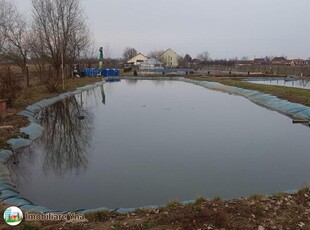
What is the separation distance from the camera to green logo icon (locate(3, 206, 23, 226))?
3666 mm

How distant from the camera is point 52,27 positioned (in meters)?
26.4

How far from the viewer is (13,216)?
3.81 metres

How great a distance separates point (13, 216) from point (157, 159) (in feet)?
11.4

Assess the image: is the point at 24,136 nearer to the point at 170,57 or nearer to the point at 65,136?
the point at 65,136

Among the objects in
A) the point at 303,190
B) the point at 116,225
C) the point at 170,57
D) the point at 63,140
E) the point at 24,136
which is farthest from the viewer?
the point at 170,57

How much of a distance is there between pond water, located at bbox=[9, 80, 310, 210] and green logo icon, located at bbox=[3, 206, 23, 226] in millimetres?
702

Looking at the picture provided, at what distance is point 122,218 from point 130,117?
26.5ft

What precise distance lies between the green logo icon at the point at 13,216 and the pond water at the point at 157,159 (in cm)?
70

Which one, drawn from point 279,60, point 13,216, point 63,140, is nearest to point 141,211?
point 13,216

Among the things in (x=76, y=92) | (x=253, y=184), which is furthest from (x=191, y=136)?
→ (x=76, y=92)

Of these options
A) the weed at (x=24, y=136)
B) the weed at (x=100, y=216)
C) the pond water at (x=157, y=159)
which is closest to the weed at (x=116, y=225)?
the weed at (x=100, y=216)

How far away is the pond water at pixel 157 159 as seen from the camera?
5102 millimetres

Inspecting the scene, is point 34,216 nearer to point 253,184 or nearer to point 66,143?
point 253,184

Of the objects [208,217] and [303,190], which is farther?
[303,190]
